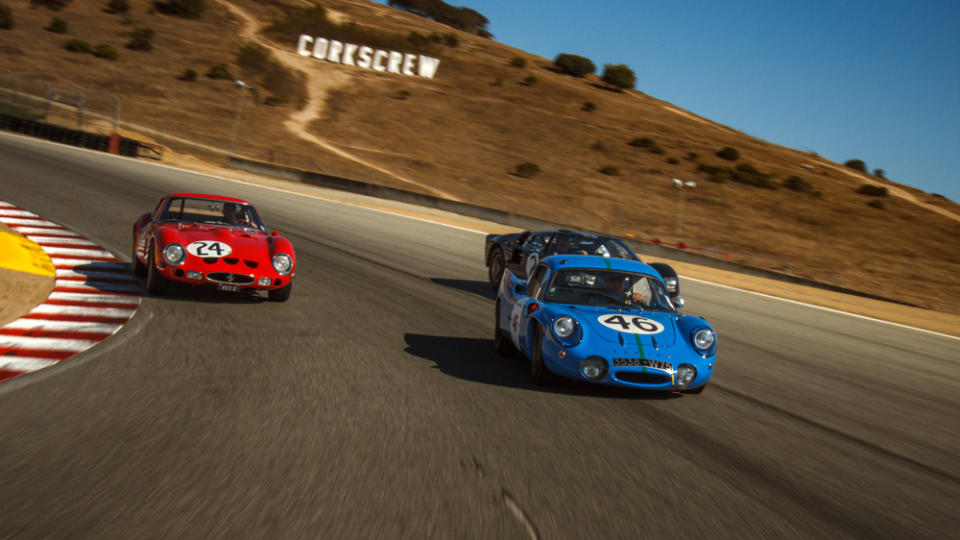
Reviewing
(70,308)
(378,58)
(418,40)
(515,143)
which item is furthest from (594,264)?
(418,40)

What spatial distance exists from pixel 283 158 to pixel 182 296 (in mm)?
42279

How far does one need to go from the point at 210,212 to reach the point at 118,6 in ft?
247

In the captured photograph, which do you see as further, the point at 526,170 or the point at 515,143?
the point at 515,143

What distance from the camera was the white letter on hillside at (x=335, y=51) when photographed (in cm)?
7543

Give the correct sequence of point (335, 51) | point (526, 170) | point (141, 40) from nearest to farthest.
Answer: point (526, 170), point (141, 40), point (335, 51)

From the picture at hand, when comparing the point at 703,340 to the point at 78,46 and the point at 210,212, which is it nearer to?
the point at 210,212

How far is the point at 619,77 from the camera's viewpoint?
81.2 m

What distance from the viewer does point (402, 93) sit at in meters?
68.1

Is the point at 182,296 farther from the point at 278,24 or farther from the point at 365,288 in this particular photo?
the point at 278,24

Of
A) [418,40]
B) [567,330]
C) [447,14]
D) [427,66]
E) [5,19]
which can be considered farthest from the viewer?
[447,14]

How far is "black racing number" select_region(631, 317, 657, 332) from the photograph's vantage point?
680 centimetres

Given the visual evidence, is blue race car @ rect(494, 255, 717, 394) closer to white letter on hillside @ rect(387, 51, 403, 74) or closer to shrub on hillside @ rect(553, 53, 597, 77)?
white letter on hillside @ rect(387, 51, 403, 74)

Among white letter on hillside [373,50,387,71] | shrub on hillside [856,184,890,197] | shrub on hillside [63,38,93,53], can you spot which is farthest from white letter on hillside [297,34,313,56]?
shrub on hillside [856,184,890,197]

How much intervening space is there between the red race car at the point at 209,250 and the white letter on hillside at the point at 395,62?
6602 centimetres
